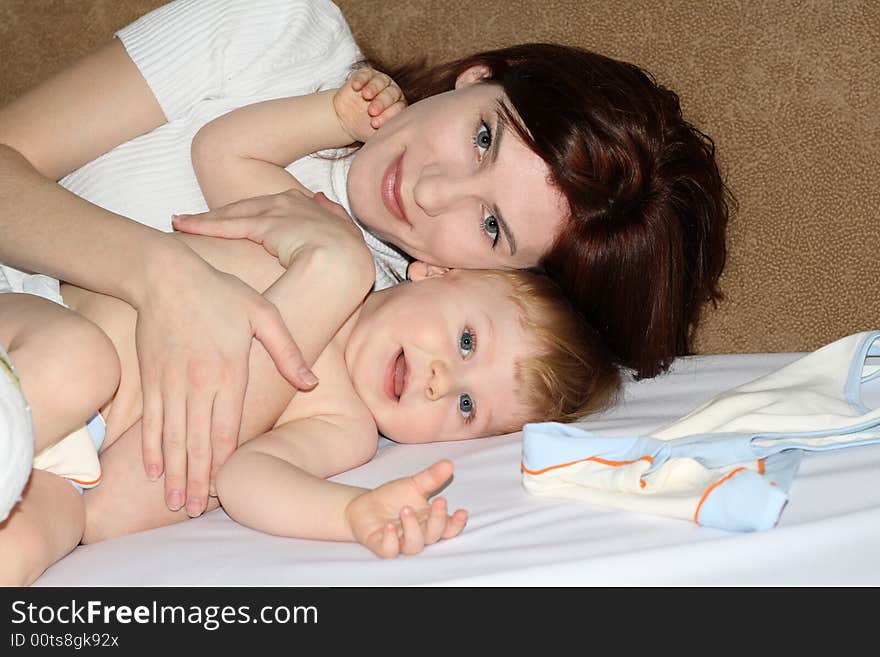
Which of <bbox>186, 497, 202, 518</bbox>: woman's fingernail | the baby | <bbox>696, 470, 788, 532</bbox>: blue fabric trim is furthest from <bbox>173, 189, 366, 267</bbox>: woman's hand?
<bbox>696, 470, 788, 532</bbox>: blue fabric trim

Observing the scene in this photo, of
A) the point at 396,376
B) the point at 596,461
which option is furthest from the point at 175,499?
the point at 596,461

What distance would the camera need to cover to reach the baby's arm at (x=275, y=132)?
4.67 feet

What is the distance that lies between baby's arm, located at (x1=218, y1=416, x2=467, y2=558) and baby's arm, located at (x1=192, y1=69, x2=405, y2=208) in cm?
42

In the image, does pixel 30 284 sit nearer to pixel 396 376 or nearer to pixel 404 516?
pixel 396 376

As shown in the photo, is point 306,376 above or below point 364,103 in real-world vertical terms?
below

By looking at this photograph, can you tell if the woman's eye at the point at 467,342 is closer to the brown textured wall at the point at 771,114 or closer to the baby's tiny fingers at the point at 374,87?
the baby's tiny fingers at the point at 374,87

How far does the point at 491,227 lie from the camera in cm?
135

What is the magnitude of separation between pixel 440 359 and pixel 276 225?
0.93 ft

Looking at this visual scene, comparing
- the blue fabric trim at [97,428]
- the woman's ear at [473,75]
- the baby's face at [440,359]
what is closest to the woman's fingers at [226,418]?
the blue fabric trim at [97,428]

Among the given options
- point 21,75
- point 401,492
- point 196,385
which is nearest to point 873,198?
point 401,492

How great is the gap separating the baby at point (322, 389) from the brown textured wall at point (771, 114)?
14.5 inches

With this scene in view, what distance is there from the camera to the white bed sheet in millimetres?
933

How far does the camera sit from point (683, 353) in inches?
63.7
